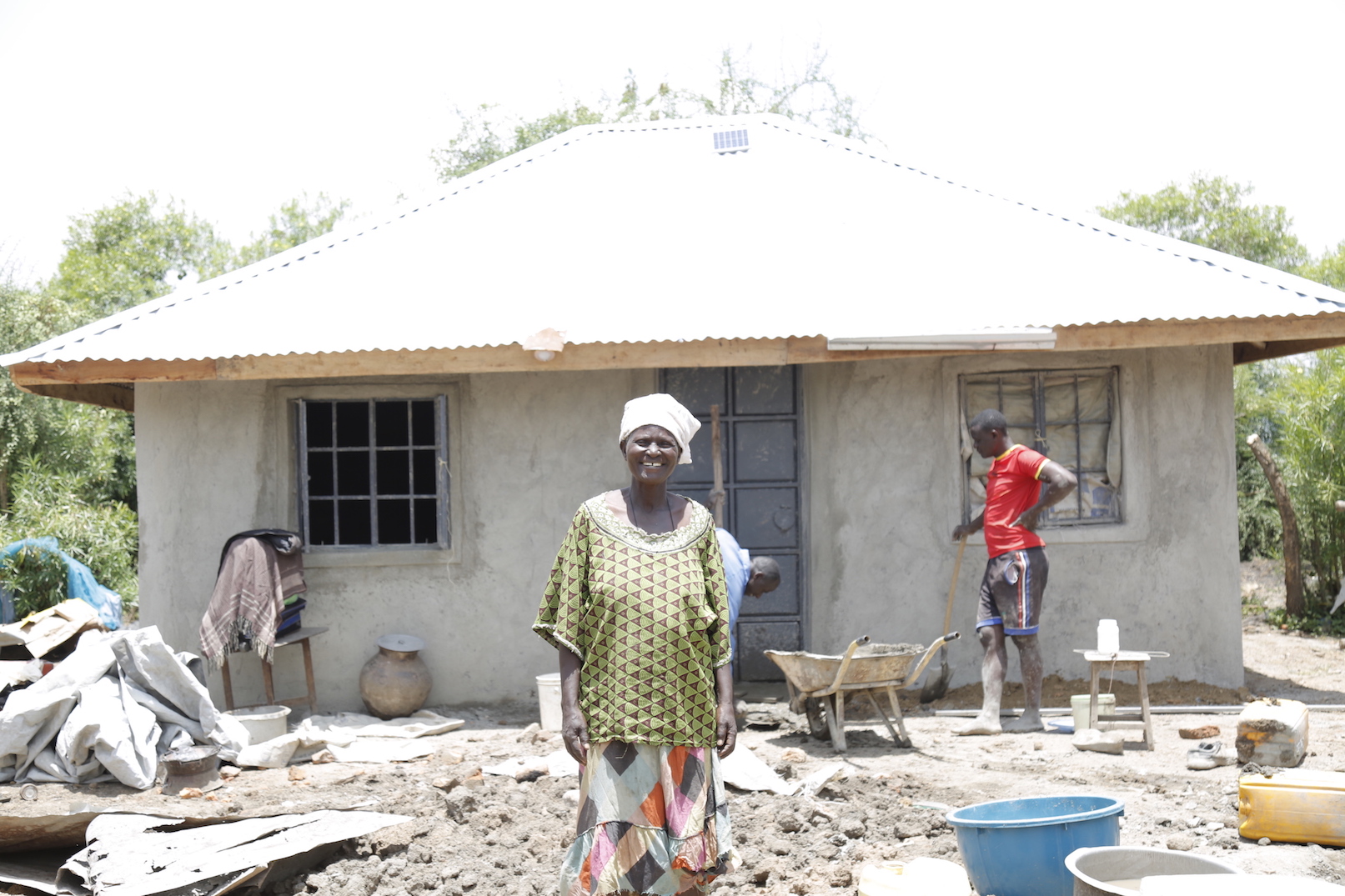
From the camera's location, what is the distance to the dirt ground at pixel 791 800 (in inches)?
183

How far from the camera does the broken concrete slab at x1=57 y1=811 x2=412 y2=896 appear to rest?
14.8ft

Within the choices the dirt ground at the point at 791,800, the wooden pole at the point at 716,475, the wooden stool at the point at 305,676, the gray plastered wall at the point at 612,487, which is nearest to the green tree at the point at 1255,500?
the gray plastered wall at the point at 612,487

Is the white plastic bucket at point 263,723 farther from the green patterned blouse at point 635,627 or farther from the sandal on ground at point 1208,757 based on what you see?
the sandal on ground at point 1208,757

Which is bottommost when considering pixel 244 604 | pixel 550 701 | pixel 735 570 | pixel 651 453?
pixel 550 701

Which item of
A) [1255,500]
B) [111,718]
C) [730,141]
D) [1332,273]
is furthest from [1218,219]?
[111,718]

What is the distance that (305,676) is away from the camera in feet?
27.3

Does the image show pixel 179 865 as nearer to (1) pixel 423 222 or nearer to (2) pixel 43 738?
(2) pixel 43 738

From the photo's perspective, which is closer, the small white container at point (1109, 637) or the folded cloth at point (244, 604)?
the small white container at point (1109, 637)

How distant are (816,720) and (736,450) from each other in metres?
2.37

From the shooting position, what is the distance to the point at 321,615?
841 cm

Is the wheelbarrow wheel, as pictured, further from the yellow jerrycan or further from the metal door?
the yellow jerrycan

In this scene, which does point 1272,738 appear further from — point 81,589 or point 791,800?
point 81,589

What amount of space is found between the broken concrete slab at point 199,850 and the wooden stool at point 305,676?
2.93 meters

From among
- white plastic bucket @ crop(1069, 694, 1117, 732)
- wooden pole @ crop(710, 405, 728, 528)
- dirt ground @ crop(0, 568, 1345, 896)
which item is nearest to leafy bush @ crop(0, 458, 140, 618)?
dirt ground @ crop(0, 568, 1345, 896)
